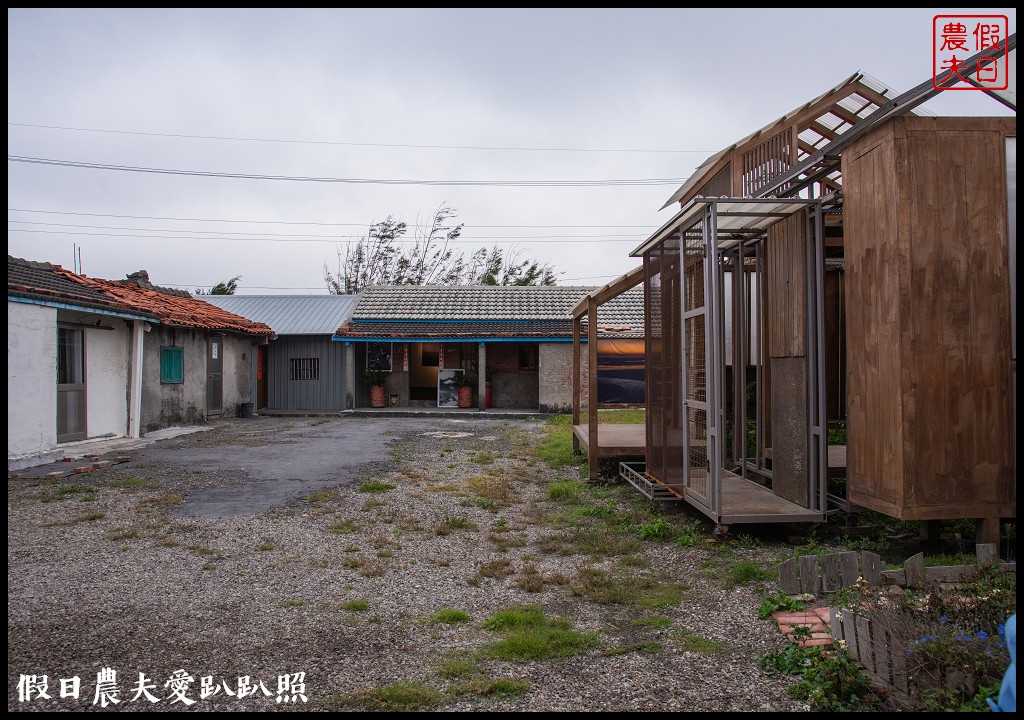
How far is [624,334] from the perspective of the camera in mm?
19016

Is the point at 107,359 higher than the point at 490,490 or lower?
higher

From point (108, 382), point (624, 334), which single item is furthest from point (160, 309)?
point (624, 334)

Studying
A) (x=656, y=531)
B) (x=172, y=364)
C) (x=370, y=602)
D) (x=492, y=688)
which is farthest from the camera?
(x=172, y=364)

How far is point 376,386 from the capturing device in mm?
20531

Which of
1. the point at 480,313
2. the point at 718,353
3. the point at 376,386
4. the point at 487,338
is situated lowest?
the point at 376,386

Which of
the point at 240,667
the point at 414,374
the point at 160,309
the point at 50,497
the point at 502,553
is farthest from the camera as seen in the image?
the point at 414,374

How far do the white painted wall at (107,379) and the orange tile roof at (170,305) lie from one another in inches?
29.3

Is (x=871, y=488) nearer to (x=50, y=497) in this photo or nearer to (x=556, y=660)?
(x=556, y=660)

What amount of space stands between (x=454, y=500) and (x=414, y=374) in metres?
16.1

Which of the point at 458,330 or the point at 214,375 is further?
the point at 458,330

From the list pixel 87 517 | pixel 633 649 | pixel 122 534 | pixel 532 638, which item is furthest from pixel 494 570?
pixel 87 517

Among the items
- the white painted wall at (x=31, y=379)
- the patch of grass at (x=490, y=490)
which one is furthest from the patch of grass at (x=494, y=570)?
the white painted wall at (x=31, y=379)

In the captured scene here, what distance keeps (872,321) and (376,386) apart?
17.0 meters

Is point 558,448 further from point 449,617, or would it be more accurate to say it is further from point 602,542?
point 449,617
